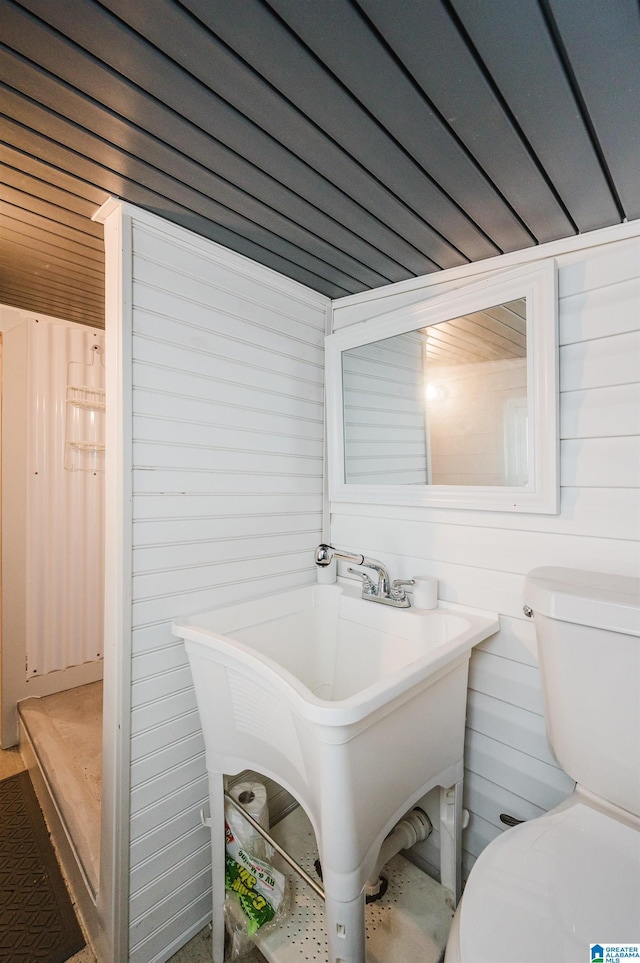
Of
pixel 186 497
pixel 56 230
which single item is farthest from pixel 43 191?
pixel 186 497

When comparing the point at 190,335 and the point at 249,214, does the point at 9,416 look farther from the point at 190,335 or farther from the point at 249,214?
the point at 249,214

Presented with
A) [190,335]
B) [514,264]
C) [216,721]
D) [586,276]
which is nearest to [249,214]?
[190,335]

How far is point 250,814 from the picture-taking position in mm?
1332

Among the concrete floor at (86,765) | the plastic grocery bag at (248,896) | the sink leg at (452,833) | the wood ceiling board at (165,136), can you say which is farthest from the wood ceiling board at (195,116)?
the concrete floor at (86,765)

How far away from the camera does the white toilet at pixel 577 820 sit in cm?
72

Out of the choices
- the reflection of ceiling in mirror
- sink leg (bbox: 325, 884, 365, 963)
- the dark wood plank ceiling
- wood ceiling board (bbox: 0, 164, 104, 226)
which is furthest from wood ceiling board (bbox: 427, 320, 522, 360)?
sink leg (bbox: 325, 884, 365, 963)

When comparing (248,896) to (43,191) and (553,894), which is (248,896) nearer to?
(553,894)

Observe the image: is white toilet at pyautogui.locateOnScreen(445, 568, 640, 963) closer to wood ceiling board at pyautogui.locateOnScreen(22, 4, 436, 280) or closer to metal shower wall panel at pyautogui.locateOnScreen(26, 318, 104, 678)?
wood ceiling board at pyautogui.locateOnScreen(22, 4, 436, 280)

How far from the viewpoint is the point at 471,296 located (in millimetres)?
1337

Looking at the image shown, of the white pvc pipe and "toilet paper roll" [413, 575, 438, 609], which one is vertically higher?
"toilet paper roll" [413, 575, 438, 609]

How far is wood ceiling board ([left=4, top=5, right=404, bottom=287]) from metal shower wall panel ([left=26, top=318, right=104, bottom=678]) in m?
1.67

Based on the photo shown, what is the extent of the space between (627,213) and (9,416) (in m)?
2.67

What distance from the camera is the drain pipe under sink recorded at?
132 centimetres

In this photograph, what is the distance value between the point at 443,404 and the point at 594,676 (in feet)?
2.92
